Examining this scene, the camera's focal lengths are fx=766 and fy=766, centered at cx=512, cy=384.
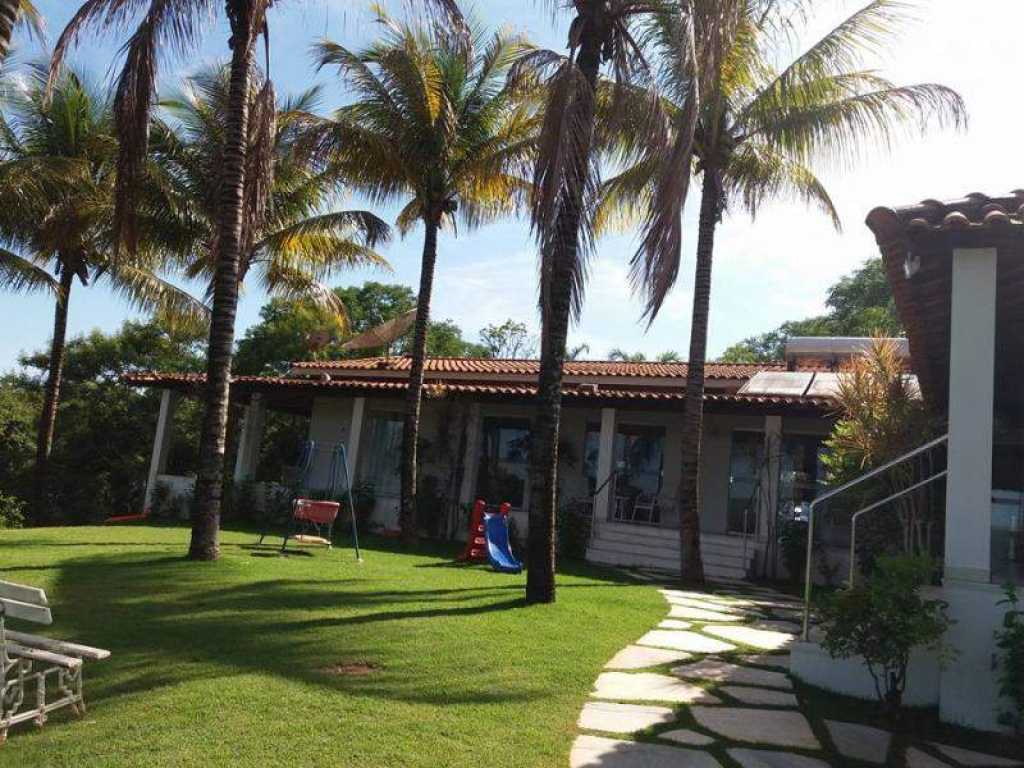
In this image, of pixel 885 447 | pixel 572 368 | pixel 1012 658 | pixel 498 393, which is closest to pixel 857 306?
pixel 572 368

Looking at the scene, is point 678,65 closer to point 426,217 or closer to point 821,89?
point 821,89

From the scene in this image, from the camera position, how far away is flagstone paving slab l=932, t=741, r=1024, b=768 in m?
4.21

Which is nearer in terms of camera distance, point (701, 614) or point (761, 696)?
point (761, 696)

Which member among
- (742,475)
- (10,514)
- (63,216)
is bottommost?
(10,514)

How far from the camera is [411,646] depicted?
5.81 meters

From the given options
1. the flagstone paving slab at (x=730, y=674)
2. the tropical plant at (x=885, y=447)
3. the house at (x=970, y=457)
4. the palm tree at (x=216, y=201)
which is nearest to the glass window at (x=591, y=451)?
the palm tree at (x=216, y=201)

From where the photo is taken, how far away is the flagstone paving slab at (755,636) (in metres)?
7.14

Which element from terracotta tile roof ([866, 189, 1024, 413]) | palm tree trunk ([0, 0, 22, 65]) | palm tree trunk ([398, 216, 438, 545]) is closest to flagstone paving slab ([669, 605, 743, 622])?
terracotta tile roof ([866, 189, 1024, 413])

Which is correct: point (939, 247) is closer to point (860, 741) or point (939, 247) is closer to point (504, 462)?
point (860, 741)

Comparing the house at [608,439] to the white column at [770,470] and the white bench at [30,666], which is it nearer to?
the white column at [770,470]

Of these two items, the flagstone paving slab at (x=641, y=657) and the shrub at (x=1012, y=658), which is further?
the flagstone paving slab at (x=641, y=657)

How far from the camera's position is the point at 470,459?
53.3 feet

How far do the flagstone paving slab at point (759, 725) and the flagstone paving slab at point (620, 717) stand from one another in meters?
0.24

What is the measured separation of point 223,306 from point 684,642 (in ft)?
21.3
